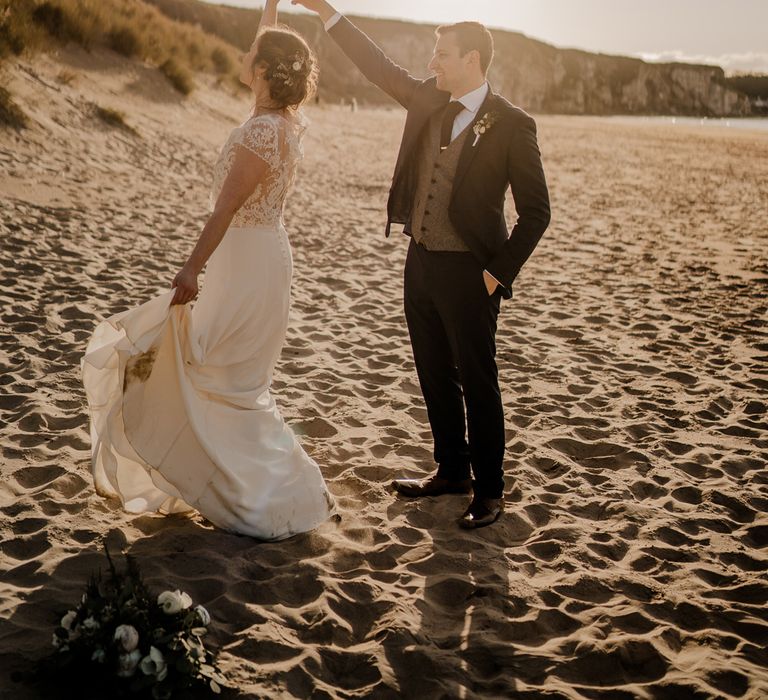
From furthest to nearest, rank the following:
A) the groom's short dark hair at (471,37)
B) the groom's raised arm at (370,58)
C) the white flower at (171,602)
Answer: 1. the groom's raised arm at (370,58)
2. the groom's short dark hair at (471,37)
3. the white flower at (171,602)

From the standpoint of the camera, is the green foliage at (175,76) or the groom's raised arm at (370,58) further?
the green foliage at (175,76)

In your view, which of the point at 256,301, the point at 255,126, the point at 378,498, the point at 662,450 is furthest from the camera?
the point at 662,450

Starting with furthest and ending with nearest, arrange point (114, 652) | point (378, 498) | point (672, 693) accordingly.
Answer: point (378, 498) → point (672, 693) → point (114, 652)

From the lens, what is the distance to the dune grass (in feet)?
44.9

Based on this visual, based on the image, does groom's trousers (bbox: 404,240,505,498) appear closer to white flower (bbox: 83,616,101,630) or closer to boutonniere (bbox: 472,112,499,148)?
boutonniere (bbox: 472,112,499,148)

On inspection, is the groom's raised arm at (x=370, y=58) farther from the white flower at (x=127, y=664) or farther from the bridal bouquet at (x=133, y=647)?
the white flower at (x=127, y=664)

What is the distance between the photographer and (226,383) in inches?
144

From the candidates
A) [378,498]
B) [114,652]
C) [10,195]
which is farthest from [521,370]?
[10,195]

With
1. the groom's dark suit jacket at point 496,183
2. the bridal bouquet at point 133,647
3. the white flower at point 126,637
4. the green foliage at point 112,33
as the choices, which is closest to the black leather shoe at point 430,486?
the groom's dark suit jacket at point 496,183

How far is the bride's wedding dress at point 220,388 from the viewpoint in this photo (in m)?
3.42

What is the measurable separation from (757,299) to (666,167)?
1582 centimetres

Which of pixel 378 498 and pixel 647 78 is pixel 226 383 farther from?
pixel 647 78

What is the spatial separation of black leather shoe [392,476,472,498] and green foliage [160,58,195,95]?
1631cm

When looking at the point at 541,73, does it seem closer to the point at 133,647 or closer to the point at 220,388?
the point at 220,388
